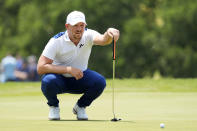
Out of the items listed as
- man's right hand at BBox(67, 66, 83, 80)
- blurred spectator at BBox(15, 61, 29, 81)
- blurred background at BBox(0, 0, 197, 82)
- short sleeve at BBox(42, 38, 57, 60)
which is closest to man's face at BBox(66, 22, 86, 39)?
short sleeve at BBox(42, 38, 57, 60)

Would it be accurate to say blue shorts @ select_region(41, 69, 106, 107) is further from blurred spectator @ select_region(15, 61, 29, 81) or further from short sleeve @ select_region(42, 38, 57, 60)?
blurred spectator @ select_region(15, 61, 29, 81)

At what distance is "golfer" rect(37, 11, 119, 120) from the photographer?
810 cm

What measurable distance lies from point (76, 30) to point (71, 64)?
51 centimetres

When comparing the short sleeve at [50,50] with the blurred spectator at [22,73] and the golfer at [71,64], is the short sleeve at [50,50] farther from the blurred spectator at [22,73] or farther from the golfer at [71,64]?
the blurred spectator at [22,73]

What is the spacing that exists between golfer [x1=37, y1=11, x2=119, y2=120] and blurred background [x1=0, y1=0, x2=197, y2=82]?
1340 inches

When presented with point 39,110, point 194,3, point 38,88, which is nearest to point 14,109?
point 39,110

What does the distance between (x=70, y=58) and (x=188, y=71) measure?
117ft

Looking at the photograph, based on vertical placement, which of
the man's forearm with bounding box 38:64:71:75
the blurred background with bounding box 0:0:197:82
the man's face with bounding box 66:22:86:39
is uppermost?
the blurred background with bounding box 0:0:197:82

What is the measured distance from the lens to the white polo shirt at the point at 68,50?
8156mm

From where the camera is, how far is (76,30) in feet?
26.5

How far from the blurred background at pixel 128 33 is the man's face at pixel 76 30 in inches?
1350

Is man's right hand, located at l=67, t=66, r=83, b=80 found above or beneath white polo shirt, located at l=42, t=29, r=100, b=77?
beneath

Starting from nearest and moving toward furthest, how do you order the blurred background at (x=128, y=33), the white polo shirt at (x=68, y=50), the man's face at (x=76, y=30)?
1. the man's face at (x=76, y=30)
2. the white polo shirt at (x=68, y=50)
3. the blurred background at (x=128, y=33)

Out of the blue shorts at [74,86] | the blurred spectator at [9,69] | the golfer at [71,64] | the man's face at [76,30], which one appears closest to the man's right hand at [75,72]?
the golfer at [71,64]
